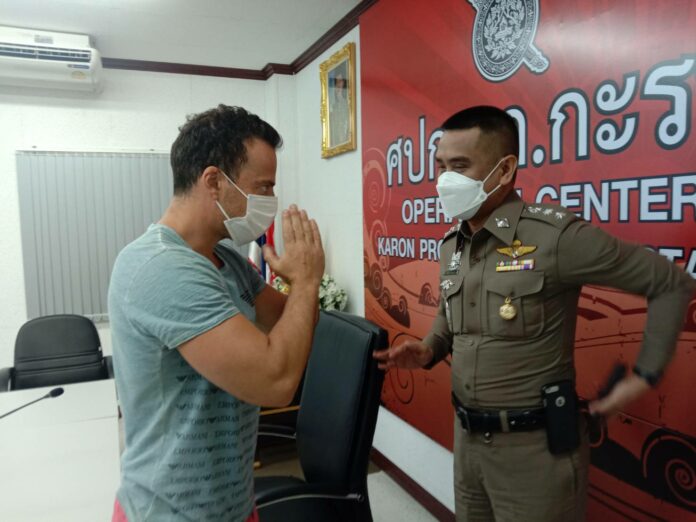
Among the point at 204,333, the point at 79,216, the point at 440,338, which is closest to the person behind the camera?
the point at 204,333

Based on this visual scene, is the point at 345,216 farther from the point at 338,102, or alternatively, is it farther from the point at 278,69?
the point at 278,69

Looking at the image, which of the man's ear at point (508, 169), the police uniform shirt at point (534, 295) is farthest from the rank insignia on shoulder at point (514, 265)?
the man's ear at point (508, 169)

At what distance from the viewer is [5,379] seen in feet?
8.98

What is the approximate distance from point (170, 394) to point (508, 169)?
3.43 ft

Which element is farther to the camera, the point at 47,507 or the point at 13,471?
the point at 13,471

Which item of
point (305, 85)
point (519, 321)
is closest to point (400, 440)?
point (519, 321)

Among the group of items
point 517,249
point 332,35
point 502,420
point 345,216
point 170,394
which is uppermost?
point 332,35

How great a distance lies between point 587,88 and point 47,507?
198 centimetres

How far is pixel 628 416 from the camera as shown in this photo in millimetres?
1440

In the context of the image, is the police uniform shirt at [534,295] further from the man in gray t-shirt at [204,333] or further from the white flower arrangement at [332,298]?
the white flower arrangement at [332,298]

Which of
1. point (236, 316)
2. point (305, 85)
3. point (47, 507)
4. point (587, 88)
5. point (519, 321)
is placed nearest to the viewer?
point (236, 316)

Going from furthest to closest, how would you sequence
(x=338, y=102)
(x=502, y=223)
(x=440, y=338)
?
(x=338, y=102)
(x=440, y=338)
(x=502, y=223)

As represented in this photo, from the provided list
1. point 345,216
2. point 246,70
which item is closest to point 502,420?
point 345,216

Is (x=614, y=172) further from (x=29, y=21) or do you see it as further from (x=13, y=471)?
(x=29, y=21)
